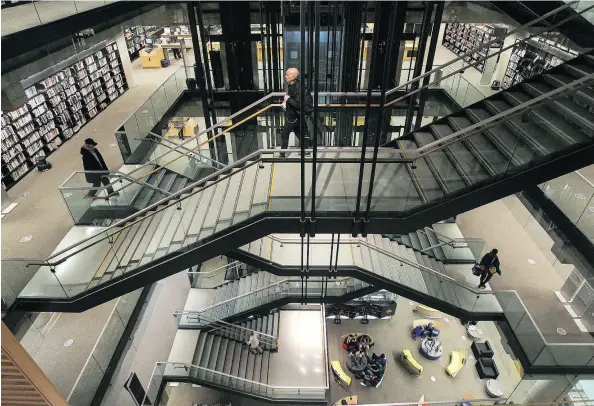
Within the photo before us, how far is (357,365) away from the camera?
29.9 ft

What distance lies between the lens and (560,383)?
6.67 meters

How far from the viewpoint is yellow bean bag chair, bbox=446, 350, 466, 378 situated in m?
9.09

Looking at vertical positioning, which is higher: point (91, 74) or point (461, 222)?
point (91, 74)

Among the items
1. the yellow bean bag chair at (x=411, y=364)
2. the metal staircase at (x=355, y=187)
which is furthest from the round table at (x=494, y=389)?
the metal staircase at (x=355, y=187)

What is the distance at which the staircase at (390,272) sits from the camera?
7312 mm

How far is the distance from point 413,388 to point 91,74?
14.6m

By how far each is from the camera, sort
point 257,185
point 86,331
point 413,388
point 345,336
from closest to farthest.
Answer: point 257,185 → point 86,331 → point 413,388 → point 345,336

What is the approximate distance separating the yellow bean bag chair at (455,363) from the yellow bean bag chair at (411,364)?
708mm

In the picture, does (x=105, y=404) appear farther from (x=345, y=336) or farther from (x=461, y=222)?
(x=461, y=222)

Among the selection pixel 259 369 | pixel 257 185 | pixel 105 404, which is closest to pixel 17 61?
pixel 257 185

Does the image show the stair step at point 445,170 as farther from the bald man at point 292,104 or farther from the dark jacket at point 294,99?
the dark jacket at point 294,99

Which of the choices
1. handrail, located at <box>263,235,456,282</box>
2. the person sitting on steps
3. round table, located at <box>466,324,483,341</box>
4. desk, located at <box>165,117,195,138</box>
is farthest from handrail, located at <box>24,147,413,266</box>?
round table, located at <box>466,324,483,341</box>

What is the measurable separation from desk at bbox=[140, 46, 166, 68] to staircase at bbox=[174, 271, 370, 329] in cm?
1483

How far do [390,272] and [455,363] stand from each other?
3748 millimetres
